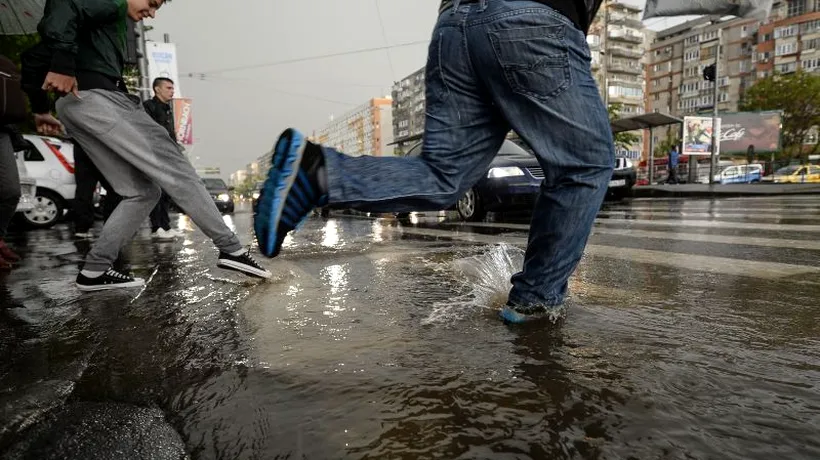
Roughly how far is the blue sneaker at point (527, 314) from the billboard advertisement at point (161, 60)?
2509 cm

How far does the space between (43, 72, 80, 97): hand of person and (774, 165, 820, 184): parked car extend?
29.9 m

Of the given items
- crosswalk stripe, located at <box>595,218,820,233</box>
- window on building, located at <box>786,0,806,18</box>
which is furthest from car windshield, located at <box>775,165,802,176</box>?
window on building, located at <box>786,0,806,18</box>

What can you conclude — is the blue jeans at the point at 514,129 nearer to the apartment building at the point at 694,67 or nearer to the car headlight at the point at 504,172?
the car headlight at the point at 504,172

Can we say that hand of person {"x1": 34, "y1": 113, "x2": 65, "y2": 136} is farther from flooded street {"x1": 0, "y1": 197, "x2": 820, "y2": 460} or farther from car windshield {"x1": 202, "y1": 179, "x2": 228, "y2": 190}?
car windshield {"x1": 202, "y1": 179, "x2": 228, "y2": 190}

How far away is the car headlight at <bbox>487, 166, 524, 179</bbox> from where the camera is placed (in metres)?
Answer: 7.10

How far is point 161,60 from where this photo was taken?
23.6 metres

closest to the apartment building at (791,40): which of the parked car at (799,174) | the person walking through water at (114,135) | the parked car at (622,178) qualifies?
the parked car at (799,174)

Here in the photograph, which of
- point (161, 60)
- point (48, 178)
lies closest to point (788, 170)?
point (48, 178)

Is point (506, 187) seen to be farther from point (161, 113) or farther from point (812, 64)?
point (812, 64)

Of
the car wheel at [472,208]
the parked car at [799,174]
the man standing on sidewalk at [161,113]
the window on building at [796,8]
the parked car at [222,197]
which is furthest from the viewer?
the window on building at [796,8]

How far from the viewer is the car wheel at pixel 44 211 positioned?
862cm

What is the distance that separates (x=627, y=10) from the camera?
89562 mm

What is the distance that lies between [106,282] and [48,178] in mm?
7767

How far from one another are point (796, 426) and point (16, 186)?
4.72 meters
